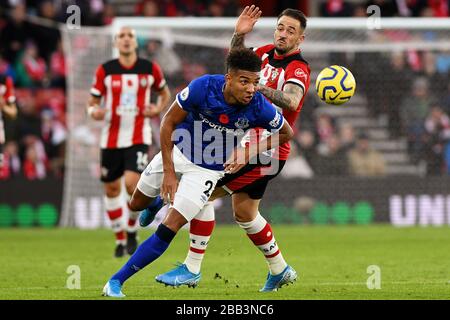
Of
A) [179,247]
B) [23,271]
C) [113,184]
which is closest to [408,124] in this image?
[179,247]

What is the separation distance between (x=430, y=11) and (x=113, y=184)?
434 inches

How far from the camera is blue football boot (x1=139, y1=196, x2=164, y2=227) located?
32.6 feet

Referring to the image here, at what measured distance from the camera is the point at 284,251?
543 inches

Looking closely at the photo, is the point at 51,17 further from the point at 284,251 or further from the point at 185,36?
the point at 284,251

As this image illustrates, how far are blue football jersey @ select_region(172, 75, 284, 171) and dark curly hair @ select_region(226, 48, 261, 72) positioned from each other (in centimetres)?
28

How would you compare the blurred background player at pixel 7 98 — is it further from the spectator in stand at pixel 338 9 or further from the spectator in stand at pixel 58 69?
the spectator in stand at pixel 338 9

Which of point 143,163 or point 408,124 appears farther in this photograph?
point 408,124

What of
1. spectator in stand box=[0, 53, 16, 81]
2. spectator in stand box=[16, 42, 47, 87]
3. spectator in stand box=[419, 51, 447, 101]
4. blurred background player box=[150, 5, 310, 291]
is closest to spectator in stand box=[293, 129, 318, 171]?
spectator in stand box=[419, 51, 447, 101]

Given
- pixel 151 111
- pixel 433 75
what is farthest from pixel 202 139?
pixel 433 75

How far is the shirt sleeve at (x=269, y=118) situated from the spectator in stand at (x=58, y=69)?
12945 mm

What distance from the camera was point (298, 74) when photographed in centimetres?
970

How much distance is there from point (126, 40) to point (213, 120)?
4838mm

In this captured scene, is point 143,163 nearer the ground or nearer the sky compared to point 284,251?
nearer the sky

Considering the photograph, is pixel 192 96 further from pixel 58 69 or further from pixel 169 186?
pixel 58 69
